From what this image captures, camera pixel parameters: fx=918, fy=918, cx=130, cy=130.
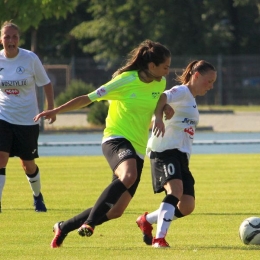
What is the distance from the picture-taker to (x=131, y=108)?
7812 mm

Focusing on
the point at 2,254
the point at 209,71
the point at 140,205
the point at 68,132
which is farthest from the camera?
the point at 68,132

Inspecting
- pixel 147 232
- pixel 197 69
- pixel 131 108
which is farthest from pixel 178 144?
pixel 147 232

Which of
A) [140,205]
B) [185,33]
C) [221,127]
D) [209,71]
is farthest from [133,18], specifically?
[209,71]

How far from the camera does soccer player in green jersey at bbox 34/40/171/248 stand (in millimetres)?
7609

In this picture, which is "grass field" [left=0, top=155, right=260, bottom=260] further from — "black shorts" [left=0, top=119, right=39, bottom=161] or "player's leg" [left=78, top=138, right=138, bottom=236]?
"black shorts" [left=0, top=119, right=39, bottom=161]

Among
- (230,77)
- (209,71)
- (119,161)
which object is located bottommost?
(230,77)

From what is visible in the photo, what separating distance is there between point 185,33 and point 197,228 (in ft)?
137

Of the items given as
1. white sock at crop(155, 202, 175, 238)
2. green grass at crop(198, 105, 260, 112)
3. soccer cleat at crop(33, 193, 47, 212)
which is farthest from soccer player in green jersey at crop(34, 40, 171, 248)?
green grass at crop(198, 105, 260, 112)

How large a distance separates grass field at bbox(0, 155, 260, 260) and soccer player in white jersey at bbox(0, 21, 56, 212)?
0.81 m

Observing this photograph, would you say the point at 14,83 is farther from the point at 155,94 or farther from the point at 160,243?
the point at 160,243

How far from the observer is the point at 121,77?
309 inches

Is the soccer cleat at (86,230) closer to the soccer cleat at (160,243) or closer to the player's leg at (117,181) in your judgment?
the player's leg at (117,181)

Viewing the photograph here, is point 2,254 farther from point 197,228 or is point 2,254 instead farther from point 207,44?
point 207,44

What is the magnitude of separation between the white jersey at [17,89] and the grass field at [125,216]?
1134 millimetres
